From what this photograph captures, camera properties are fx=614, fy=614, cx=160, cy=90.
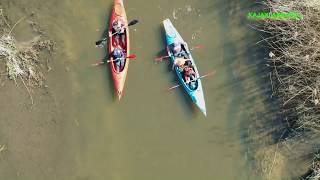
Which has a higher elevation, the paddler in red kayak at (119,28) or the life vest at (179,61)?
the paddler in red kayak at (119,28)

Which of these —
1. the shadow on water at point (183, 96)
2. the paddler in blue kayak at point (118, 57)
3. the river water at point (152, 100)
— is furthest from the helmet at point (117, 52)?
the shadow on water at point (183, 96)

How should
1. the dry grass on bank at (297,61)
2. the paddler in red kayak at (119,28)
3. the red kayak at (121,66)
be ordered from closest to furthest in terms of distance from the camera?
the dry grass on bank at (297,61) < the paddler in red kayak at (119,28) < the red kayak at (121,66)

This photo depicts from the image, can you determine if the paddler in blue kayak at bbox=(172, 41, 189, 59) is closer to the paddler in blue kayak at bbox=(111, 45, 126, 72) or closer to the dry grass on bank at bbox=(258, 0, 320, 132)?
the paddler in blue kayak at bbox=(111, 45, 126, 72)

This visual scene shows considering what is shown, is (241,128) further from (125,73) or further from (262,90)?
(125,73)

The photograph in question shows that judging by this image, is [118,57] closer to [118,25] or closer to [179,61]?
[118,25]

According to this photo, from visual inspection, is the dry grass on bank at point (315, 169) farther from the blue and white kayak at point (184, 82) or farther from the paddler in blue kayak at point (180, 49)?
the paddler in blue kayak at point (180, 49)

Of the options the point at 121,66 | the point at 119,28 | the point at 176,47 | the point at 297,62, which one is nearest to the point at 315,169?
the point at 297,62

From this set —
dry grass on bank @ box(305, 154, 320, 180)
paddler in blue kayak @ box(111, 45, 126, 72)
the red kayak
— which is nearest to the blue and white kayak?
the red kayak

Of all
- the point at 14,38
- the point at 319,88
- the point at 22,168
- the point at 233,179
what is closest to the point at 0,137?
the point at 22,168
